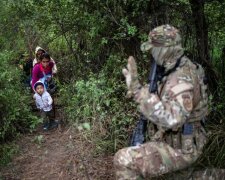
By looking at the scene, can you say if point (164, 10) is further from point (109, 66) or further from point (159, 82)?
point (159, 82)

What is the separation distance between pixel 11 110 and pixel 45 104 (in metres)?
0.57

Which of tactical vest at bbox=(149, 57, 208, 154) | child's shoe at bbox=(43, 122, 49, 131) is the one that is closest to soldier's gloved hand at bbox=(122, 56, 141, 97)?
tactical vest at bbox=(149, 57, 208, 154)

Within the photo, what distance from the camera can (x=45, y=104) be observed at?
7.04 meters

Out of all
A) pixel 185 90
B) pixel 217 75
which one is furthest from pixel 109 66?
pixel 185 90

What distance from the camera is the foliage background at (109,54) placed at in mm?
5977

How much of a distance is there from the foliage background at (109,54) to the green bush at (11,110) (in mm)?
15

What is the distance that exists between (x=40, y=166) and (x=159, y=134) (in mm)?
2080

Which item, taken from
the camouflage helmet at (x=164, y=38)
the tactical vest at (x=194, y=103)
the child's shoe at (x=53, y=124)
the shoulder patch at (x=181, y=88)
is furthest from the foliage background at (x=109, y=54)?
the camouflage helmet at (x=164, y=38)

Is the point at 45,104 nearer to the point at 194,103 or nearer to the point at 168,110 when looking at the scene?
the point at 194,103

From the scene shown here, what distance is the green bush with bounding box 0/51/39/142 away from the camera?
657cm

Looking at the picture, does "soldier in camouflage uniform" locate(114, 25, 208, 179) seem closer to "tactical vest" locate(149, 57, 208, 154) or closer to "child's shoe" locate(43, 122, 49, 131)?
"tactical vest" locate(149, 57, 208, 154)

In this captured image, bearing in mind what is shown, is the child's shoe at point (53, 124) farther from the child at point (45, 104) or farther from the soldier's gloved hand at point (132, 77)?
the soldier's gloved hand at point (132, 77)

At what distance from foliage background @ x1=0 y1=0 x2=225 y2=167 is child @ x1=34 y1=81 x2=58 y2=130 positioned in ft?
0.75

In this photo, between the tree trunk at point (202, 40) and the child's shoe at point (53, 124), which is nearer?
the tree trunk at point (202, 40)
